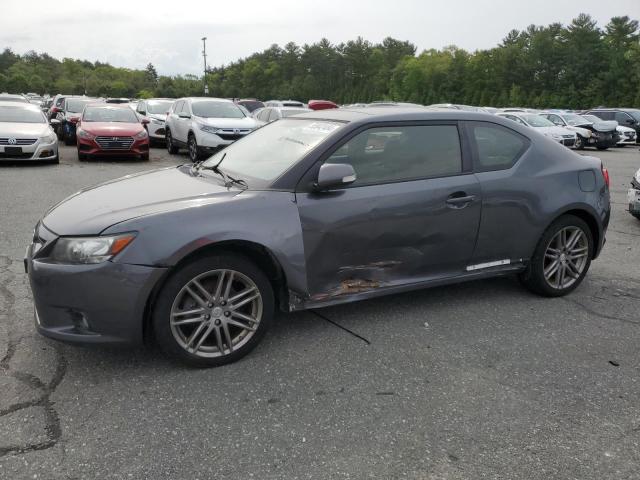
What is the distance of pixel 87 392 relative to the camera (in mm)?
3129

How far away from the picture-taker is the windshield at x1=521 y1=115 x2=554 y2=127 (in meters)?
21.1

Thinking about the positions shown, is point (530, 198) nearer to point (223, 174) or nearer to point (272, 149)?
point (272, 149)

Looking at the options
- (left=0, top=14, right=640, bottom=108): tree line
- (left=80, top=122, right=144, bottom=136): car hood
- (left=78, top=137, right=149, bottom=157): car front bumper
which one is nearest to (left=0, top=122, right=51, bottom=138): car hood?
(left=78, top=137, right=149, bottom=157): car front bumper

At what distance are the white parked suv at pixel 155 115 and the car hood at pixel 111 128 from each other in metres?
2.73

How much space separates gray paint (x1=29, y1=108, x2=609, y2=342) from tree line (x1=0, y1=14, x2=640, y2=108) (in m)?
49.4

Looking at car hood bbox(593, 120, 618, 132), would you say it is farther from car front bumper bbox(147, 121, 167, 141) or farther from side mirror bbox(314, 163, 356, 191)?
side mirror bbox(314, 163, 356, 191)

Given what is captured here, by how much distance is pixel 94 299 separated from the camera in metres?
3.11

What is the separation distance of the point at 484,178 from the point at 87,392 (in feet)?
10.0

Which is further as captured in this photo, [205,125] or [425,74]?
[425,74]

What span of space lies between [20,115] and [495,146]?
12545 millimetres

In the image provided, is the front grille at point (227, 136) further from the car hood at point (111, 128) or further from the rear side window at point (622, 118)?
the rear side window at point (622, 118)

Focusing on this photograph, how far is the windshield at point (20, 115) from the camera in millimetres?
13211

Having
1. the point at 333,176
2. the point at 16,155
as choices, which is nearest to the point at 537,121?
the point at 16,155

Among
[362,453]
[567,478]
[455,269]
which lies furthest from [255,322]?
[567,478]
